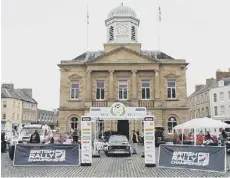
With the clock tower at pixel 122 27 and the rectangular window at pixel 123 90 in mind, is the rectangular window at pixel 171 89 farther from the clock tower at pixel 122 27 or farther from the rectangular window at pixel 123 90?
the clock tower at pixel 122 27

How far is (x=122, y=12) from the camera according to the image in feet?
146

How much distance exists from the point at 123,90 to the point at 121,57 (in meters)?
4.15

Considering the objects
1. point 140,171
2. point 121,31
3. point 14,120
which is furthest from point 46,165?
point 14,120

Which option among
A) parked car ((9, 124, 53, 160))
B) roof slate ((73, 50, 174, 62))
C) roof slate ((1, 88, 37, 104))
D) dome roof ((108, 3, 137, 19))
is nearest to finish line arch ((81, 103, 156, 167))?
parked car ((9, 124, 53, 160))

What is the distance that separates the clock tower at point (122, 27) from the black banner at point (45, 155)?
29.4 metres

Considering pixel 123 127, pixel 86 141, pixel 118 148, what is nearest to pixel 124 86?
pixel 123 127

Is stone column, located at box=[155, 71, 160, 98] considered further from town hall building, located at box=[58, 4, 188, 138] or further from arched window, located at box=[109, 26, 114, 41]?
arched window, located at box=[109, 26, 114, 41]

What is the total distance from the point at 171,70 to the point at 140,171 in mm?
27619

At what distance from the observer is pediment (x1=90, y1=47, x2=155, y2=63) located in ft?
130

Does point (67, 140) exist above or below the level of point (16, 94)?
below

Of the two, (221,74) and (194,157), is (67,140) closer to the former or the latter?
(194,157)

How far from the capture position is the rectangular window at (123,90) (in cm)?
3978

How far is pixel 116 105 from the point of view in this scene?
17.8m

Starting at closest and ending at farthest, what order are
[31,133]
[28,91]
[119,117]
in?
[119,117], [31,133], [28,91]
